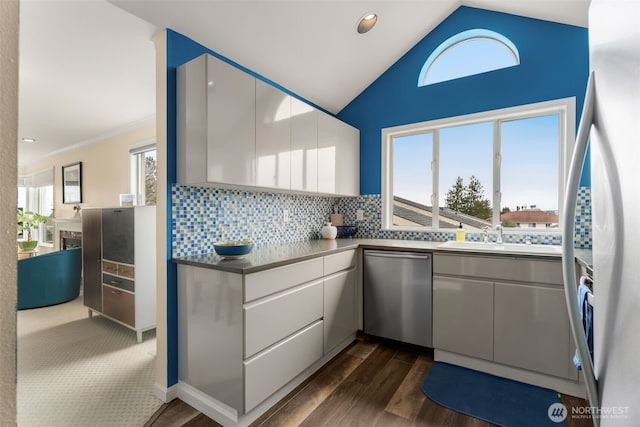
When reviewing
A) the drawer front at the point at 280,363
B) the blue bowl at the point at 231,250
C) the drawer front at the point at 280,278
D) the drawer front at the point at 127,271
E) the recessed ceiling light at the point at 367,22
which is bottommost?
the drawer front at the point at 280,363

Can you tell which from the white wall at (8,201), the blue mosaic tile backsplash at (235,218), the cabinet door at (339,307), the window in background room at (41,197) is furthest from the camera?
the window in background room at (41,197)

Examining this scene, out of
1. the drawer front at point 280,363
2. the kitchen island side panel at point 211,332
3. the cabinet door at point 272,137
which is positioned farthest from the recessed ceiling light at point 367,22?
the drawer front at point 280,363

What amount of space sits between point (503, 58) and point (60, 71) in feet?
12.4

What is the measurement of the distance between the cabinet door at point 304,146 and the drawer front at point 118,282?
5.92 ft

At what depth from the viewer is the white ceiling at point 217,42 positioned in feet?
6.15

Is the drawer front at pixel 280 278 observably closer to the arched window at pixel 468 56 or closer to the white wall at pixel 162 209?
the white wall at pixel 162 209

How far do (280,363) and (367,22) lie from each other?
2.72 meters

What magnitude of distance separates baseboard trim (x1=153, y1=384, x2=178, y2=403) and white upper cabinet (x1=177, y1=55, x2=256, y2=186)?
1.33 m

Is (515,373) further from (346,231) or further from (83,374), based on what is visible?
(83,374)

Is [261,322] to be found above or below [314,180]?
below

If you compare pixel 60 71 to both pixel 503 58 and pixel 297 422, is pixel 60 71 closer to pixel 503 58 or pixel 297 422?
pixel 297 422

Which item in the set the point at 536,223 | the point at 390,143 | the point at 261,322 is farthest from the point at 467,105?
the point at 261,322

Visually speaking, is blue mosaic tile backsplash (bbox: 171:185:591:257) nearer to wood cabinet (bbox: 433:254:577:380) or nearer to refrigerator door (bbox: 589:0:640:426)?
wood cabinet (bbox: 433:254:577:380)

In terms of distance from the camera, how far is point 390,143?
3.43m
